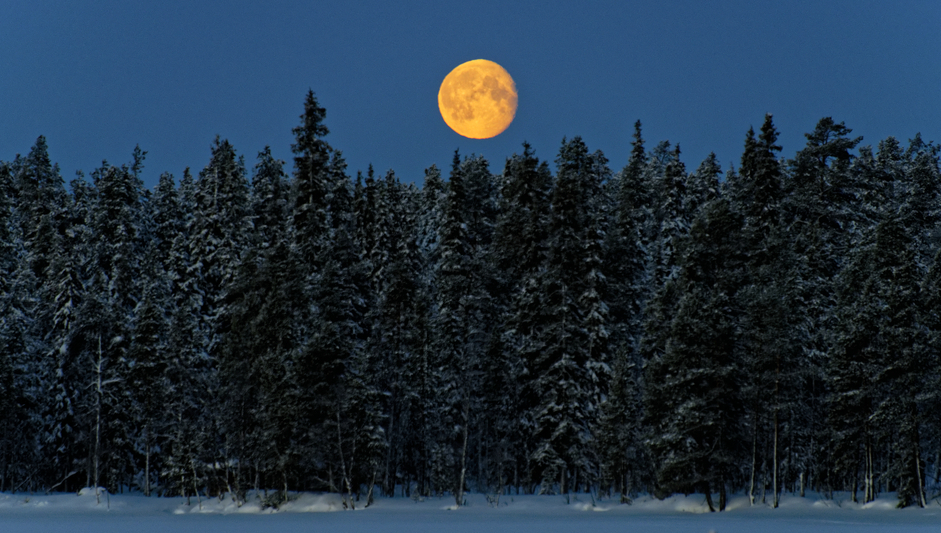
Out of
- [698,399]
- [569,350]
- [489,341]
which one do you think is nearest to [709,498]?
[698,399]

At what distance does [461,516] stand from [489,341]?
52.7 feet

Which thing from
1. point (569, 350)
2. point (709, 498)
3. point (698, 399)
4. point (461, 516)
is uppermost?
point (569, 350)

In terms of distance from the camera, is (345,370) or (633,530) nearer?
(633,530)

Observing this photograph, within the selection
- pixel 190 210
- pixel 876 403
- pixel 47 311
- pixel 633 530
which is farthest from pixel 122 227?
pixel 876 403

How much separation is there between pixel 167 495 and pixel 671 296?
34165 mm

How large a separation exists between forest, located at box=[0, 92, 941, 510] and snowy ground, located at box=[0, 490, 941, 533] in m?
1.54

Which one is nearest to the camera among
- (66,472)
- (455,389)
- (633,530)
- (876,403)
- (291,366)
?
(633,530)

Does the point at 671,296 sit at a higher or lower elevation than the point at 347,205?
lower

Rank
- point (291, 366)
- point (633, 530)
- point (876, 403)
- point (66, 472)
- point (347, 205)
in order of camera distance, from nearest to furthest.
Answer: point (633, 530), point (876, 403), point (291, 366), point (66, 472), point (347, 205)

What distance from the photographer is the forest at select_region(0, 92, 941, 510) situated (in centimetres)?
→ 3612

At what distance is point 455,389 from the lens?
156 feet

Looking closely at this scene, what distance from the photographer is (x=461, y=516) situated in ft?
103

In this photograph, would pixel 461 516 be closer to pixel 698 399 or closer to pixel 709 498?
pixel 709 498

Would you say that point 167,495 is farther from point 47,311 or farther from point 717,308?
point 717,308
